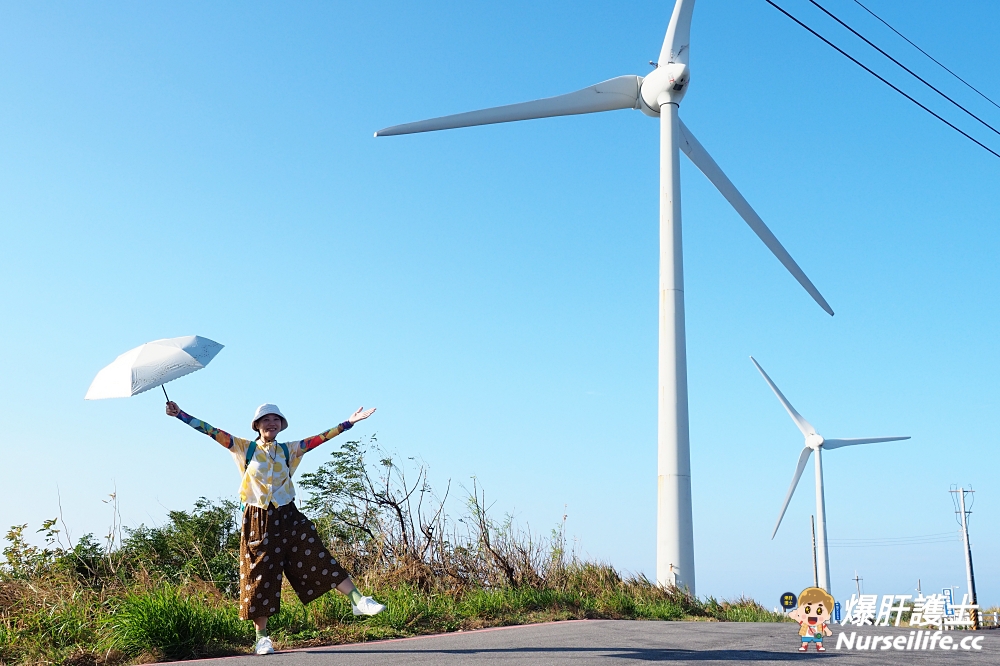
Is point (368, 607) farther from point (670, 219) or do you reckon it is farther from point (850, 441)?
point (850, 441)

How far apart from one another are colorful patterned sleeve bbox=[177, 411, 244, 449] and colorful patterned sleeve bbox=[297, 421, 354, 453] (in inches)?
19.4

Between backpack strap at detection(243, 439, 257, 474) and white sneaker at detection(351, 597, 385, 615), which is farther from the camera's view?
backpack strap at detection(243, 439, 257, 474)

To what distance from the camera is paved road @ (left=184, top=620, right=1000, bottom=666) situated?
6098 mm

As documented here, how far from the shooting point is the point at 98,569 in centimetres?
896

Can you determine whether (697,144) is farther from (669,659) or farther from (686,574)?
(669,659)

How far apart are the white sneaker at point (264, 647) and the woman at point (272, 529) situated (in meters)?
0.12

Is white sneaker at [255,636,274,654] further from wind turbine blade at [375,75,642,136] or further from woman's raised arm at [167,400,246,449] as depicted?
wind turbine blade at [375,75,642,136]

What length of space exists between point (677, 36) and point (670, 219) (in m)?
4.61

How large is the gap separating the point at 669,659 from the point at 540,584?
15.1 feet

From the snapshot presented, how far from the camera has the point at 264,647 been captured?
6.56 m
